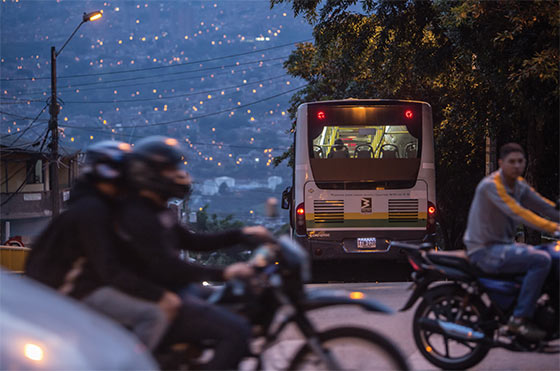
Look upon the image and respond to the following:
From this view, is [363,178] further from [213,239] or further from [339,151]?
[213,239]

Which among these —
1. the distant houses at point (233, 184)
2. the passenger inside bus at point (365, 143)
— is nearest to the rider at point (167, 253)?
the passenger inside bus at point (365, 143)

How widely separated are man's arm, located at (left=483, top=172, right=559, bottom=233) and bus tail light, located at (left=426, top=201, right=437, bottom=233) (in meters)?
7.12

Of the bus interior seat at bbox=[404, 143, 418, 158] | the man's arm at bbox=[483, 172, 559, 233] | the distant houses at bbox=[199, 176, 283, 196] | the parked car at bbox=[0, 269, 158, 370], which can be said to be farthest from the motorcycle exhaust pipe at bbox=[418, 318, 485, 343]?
the distant houses at bbox=[199, 176, 283, 196]

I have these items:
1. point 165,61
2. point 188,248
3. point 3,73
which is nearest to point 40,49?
point 3,73

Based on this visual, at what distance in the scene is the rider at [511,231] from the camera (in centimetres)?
548

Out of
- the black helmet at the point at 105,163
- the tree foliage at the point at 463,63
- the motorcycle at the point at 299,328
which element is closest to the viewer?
the motorcycle at the point at 299,328

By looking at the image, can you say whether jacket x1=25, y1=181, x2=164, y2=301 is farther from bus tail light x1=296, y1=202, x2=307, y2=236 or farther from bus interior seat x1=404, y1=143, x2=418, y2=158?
bus interior seat x1=404, y1=143, x2=418, y2=158

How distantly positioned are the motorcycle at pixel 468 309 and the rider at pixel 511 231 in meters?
0.10

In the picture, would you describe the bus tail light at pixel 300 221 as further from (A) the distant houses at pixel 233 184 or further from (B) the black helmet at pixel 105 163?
(A) the distant houses at pixel 233 184

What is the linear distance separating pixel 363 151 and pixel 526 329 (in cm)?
754

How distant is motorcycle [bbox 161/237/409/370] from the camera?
4152mm

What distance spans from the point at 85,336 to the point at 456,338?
128 inches

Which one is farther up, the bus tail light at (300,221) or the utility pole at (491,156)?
the utility pole at (491,156)

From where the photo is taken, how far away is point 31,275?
14.0 ft
